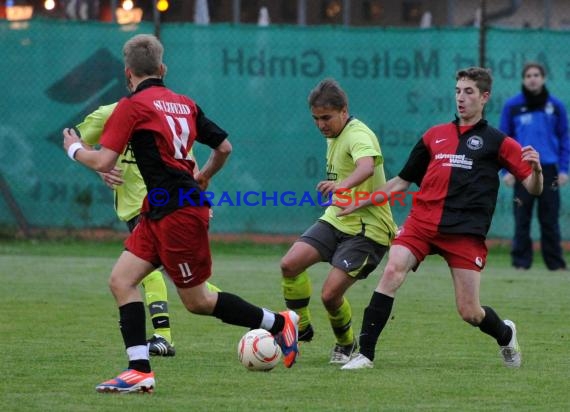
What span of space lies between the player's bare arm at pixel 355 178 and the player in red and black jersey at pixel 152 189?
0.97m

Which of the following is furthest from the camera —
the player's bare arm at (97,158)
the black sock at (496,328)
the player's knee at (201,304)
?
the black sock at (496,328)

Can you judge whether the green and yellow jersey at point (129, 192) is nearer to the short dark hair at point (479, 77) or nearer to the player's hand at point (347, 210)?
the player's hand at point (347, 210)

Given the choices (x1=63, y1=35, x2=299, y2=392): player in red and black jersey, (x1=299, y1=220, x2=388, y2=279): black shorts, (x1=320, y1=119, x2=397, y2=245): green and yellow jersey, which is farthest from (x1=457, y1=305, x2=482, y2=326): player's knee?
(x1=63, y1=35, x2=299, y2=392): player in red and black jersey

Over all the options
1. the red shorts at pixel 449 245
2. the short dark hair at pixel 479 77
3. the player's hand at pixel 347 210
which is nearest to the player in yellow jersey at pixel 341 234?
the player's hand at pixel 347 210

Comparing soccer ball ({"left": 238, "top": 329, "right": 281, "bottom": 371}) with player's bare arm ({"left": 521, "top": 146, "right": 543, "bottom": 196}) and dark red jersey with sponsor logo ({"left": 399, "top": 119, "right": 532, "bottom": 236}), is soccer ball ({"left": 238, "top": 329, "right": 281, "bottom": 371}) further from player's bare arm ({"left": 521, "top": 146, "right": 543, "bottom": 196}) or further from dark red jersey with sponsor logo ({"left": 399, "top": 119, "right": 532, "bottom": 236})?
player's bare arm ({"left": 521, "top": 146, "right": 543, "bottom": 196})

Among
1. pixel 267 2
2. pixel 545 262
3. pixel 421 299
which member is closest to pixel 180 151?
pixel 421 299

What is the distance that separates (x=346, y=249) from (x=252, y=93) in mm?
8230

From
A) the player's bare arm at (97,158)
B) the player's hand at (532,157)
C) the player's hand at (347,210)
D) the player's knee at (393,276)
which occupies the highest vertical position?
the player's bare arm at (97,158)

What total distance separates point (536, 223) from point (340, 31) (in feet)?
11.0

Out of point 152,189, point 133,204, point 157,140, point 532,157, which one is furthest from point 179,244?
point 133,204

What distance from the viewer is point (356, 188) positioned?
25.7 feet

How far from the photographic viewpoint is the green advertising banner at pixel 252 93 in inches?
613

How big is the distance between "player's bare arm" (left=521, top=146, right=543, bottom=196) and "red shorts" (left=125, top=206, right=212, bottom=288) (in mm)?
1837

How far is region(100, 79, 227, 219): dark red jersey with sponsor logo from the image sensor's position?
6.26m
